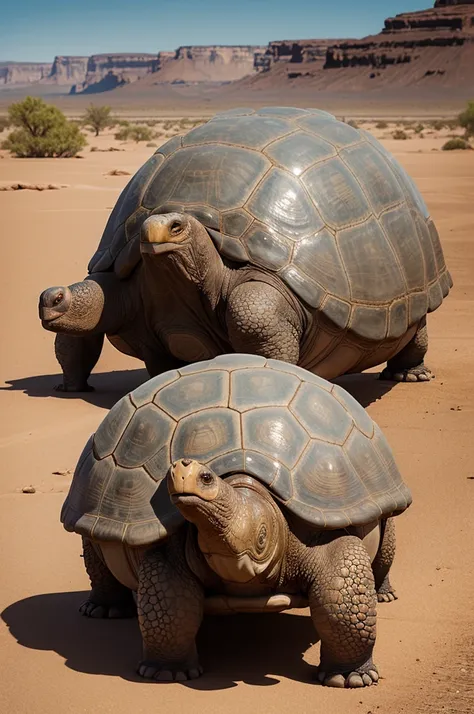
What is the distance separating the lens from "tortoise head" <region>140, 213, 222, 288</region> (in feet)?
23.6

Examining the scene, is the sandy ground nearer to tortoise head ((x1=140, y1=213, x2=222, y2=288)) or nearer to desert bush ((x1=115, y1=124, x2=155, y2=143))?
tortoise head ((x1=140, y1=213, x2=222, y2=288))

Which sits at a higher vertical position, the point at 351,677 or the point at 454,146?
the point at 351,677

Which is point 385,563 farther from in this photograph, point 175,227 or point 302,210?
point 302,210

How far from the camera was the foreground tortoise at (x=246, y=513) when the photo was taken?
412cm

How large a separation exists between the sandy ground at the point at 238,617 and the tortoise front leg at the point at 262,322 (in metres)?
0.93

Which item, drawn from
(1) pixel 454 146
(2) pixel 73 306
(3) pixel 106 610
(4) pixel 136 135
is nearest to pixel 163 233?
(2) pixel 73 306

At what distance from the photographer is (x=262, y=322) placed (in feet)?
24.1

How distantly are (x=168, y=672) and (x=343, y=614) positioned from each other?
0.67m

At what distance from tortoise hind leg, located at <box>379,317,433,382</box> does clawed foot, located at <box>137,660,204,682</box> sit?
5.18 metres

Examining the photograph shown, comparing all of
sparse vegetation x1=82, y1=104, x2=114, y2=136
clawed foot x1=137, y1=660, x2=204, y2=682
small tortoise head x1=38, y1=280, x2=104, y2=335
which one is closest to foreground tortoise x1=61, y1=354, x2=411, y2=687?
clawed foot x1=137, y1=660, x2=204, y2=682

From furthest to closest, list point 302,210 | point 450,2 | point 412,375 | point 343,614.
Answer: point 450,2, point 412,375, point 302,210, point 343,614

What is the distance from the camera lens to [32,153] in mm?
33812

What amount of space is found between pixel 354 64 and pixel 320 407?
5773 inches

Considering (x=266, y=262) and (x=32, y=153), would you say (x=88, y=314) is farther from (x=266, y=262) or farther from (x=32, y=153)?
(x=32, y=153)
